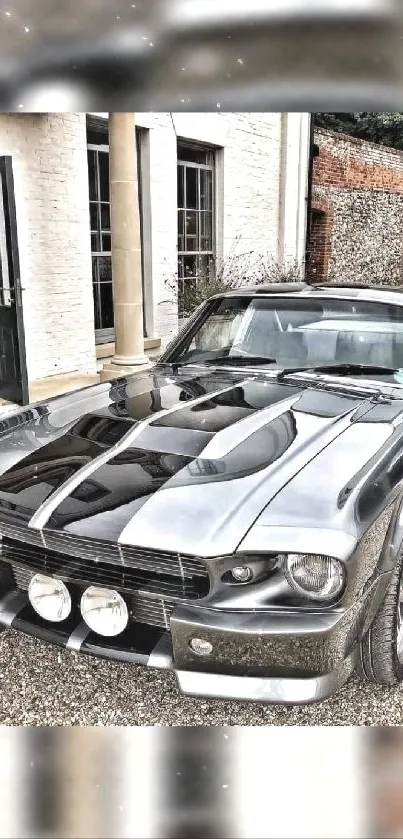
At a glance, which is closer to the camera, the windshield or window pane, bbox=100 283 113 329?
the windshield

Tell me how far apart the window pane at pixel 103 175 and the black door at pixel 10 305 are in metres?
2.45

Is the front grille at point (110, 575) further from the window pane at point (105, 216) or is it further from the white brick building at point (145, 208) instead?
the window pane at point (105, 216)

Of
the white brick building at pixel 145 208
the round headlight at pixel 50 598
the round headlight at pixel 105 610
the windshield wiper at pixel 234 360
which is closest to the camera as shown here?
the round headlight at pixel 105 610

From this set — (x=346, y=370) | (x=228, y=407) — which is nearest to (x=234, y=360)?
(x=346, y=370)

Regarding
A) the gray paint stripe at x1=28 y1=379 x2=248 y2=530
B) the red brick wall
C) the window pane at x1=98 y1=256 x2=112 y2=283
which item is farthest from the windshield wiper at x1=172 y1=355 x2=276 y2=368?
the red brick wall

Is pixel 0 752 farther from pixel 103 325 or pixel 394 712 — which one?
pixel 103 325

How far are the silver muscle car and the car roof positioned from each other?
0.81 meters

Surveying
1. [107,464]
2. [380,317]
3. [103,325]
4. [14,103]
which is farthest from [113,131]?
[14,103]

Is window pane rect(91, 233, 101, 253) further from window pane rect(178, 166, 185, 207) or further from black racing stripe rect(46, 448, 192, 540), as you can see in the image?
black racing stripe rect(46, 448, 192, 540)

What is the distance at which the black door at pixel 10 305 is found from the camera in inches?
232

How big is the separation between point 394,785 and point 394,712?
2.08 meters

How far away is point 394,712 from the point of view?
2.38 meters

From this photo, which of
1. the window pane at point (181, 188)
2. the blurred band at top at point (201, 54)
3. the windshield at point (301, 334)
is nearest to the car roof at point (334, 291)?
the windshield at point (301, 334)

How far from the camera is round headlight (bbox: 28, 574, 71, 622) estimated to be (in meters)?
2.25
